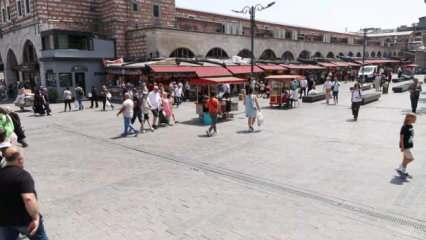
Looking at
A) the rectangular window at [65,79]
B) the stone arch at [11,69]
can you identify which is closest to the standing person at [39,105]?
the rectangular window at [65,79]

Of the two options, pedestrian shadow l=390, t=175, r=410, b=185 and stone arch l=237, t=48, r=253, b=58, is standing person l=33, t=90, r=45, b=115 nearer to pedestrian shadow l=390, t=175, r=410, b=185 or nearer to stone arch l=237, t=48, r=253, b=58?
pedestrian shadow l=390, t=175, r=410, b=185

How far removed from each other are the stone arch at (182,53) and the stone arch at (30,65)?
1172 cm

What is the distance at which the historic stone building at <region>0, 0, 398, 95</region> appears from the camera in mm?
28094

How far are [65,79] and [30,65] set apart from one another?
22.6 feet

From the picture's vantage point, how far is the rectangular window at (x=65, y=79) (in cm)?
2747

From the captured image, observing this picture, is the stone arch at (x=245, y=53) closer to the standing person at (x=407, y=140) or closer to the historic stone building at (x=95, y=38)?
the historic stone building at (x=95, y=38)

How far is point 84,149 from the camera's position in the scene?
10.9 meters

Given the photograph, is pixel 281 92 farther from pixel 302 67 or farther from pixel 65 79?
pixel 302 67

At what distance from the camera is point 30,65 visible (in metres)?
32.3

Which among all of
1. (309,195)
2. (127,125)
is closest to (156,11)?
(127,125)

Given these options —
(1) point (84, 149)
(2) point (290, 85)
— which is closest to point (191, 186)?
(1) point (84, 149)

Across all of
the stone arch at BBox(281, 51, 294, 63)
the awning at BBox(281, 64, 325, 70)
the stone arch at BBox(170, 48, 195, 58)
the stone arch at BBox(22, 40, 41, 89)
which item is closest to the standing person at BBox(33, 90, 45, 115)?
the stone arch at BBox(170, 48, 195, 58)

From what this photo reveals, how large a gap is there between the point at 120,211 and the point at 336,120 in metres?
11.4

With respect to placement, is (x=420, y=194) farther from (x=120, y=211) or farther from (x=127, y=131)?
(x=127, y=131)
